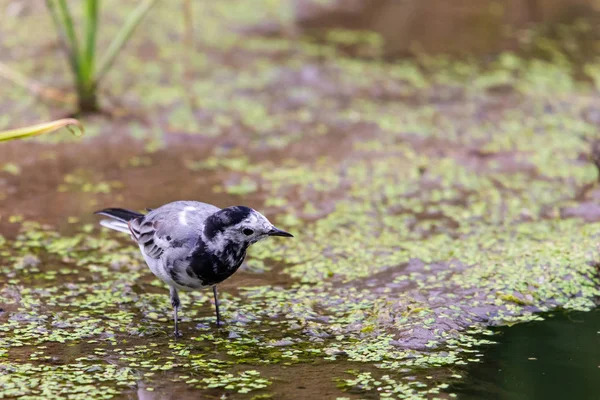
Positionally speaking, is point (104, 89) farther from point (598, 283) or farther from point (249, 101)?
point (598, 283)

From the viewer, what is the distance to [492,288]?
5840 millimetres

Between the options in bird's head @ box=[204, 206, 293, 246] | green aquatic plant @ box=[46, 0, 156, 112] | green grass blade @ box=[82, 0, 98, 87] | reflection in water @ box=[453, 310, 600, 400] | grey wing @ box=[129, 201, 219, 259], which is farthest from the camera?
green grass blade @ box=[82, 0, 98, 87]

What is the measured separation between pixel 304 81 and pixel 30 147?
3.39 m

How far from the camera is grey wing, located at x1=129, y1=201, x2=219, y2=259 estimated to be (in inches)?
199

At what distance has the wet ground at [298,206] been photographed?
4.89 meters

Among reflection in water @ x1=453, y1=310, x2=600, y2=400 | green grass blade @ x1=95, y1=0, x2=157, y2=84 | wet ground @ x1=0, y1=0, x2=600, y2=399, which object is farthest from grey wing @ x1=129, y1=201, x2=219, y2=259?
green grass blade @ x1=95, y1=0, x2=157, y2=84

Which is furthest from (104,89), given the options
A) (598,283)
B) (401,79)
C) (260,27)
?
(598,283)

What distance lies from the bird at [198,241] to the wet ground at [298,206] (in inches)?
16.9

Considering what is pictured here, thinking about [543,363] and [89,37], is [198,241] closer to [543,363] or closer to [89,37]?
[543,363]

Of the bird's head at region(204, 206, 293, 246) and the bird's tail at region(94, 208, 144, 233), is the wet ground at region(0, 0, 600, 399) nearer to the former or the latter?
the bird's tail at region(94, 208, 144, 233)

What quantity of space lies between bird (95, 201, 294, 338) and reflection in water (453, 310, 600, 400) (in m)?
1.44

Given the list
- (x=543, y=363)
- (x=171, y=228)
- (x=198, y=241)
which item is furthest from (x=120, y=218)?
(x=543, y=363)

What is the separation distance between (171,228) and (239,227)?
57 centimetres

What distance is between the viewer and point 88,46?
27.6 ft
